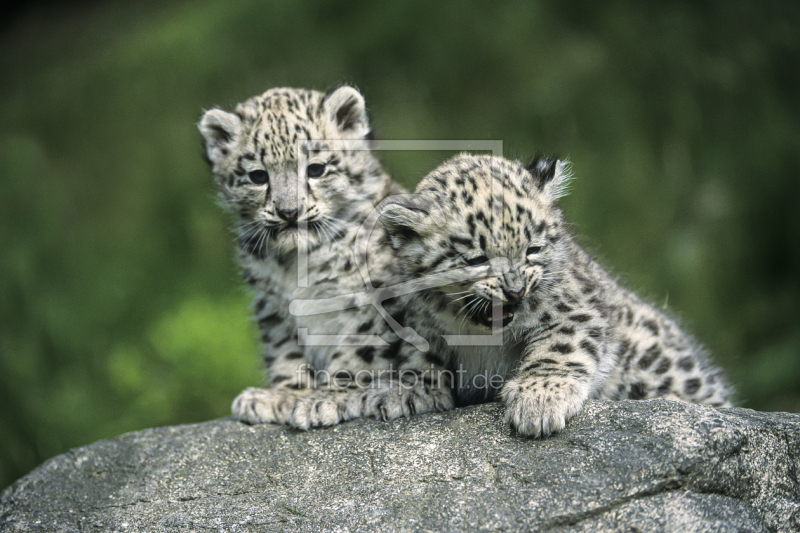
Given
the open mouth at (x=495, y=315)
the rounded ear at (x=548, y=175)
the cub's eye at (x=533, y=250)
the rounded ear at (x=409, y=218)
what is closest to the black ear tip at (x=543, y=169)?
the rounded ear at (x=548, y=175)

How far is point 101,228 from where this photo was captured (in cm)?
1067

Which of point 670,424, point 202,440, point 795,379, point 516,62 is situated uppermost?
point 516,62

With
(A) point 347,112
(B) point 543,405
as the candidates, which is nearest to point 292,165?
(A) point 347,112

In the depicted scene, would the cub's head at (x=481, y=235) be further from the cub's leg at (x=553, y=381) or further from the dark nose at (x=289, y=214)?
the dark nose at (x=289, y=214)

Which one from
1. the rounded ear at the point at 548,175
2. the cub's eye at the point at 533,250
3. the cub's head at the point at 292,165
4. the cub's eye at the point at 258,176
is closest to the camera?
the cub's eye at the point at 533,250

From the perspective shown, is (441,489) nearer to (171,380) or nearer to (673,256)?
(171,380)

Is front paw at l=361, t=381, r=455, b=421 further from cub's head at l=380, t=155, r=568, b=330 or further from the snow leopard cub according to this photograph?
cub's head at l=380, t=155, r=568, b=330

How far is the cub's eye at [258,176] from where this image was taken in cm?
637

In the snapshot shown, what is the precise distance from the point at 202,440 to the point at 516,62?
295 inches

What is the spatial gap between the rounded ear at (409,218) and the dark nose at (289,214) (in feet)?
3.24

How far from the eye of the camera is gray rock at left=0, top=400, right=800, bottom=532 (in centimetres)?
404

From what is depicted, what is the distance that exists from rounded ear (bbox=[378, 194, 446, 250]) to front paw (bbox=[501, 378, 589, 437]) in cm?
125

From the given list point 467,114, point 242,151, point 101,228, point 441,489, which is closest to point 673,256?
point 467,114

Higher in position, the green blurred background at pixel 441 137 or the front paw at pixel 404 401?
the green blurred background at pixel 441 137
